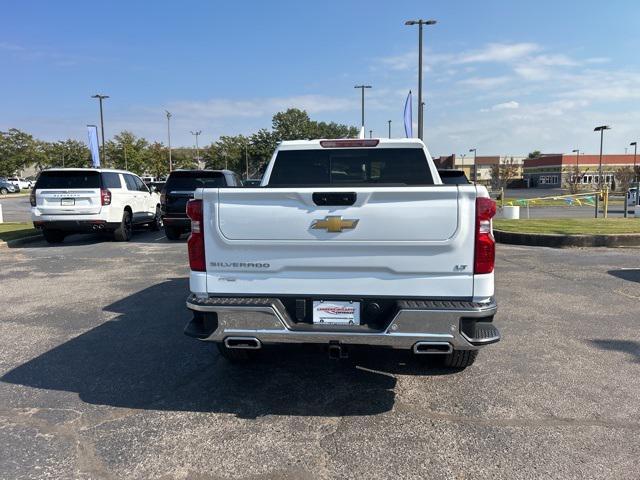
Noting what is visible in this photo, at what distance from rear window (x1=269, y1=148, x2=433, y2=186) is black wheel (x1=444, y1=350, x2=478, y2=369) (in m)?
1.81

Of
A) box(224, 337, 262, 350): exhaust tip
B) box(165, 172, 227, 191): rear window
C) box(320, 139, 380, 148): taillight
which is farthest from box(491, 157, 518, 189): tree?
box(224, 337, 262, 350): exhaust tip

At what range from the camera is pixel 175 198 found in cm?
1354

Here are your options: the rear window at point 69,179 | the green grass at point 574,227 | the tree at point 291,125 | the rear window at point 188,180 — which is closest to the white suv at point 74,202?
the rear window at point 69,179

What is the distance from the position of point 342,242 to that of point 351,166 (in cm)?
214

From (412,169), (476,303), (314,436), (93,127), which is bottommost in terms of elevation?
(314,436)

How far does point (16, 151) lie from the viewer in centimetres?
6738

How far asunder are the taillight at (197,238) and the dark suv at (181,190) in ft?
32.4

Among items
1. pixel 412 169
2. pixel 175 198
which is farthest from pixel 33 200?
pixel 412 169

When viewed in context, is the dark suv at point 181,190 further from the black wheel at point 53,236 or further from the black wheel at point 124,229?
the black wheel at point 53,236

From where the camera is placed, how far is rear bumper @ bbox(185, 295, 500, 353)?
3.35 m

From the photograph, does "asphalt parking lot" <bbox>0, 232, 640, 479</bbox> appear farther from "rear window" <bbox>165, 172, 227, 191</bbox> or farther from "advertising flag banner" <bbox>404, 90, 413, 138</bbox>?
"advertising flag banner" <bbox>404, 90, 413, 138</bbox>

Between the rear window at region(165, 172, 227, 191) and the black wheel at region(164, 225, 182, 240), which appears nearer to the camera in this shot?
the rear window at region(165, 172, 227, 191)

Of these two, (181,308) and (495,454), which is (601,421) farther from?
(181,308)

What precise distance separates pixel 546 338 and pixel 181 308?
4.42 m
